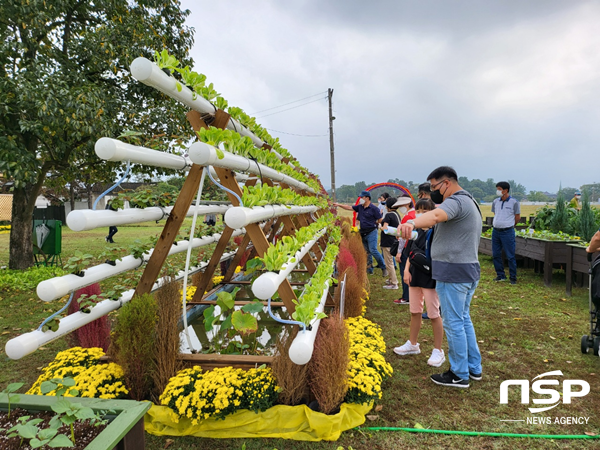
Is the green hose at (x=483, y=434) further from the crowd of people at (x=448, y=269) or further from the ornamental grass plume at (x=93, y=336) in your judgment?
the ornamental grass plume at (x=93, y=336)

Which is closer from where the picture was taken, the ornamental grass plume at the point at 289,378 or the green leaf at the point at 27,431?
the green leaf at the point at 27,431

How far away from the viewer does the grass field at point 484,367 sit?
2.77 metres

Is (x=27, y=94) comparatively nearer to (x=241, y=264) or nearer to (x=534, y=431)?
(x=241, y=264)

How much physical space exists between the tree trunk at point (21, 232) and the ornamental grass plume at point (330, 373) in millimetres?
9070

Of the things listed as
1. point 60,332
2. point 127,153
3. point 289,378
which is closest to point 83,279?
point 60,332

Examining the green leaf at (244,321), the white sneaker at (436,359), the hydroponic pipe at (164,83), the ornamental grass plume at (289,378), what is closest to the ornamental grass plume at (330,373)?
the ornamental grass plume at (289,378)

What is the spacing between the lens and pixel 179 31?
9508 millimetres

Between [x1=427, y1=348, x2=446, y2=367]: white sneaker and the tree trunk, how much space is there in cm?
954

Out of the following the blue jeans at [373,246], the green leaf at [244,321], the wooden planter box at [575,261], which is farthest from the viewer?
the blue jeans at [373,246]

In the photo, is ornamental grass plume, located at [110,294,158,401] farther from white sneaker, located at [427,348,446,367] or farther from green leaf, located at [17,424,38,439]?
white sneaker, located at [427,348,446,367]

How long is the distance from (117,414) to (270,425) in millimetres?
1254

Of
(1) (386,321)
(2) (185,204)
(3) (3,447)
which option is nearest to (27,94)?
(2) (185,204)

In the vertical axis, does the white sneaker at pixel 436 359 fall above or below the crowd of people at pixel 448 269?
below

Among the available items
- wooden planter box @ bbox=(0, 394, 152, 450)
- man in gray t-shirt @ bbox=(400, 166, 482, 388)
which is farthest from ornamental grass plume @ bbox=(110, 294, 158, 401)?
man in gray t-shirt @ bbox=(400, 166, 482, 388)
